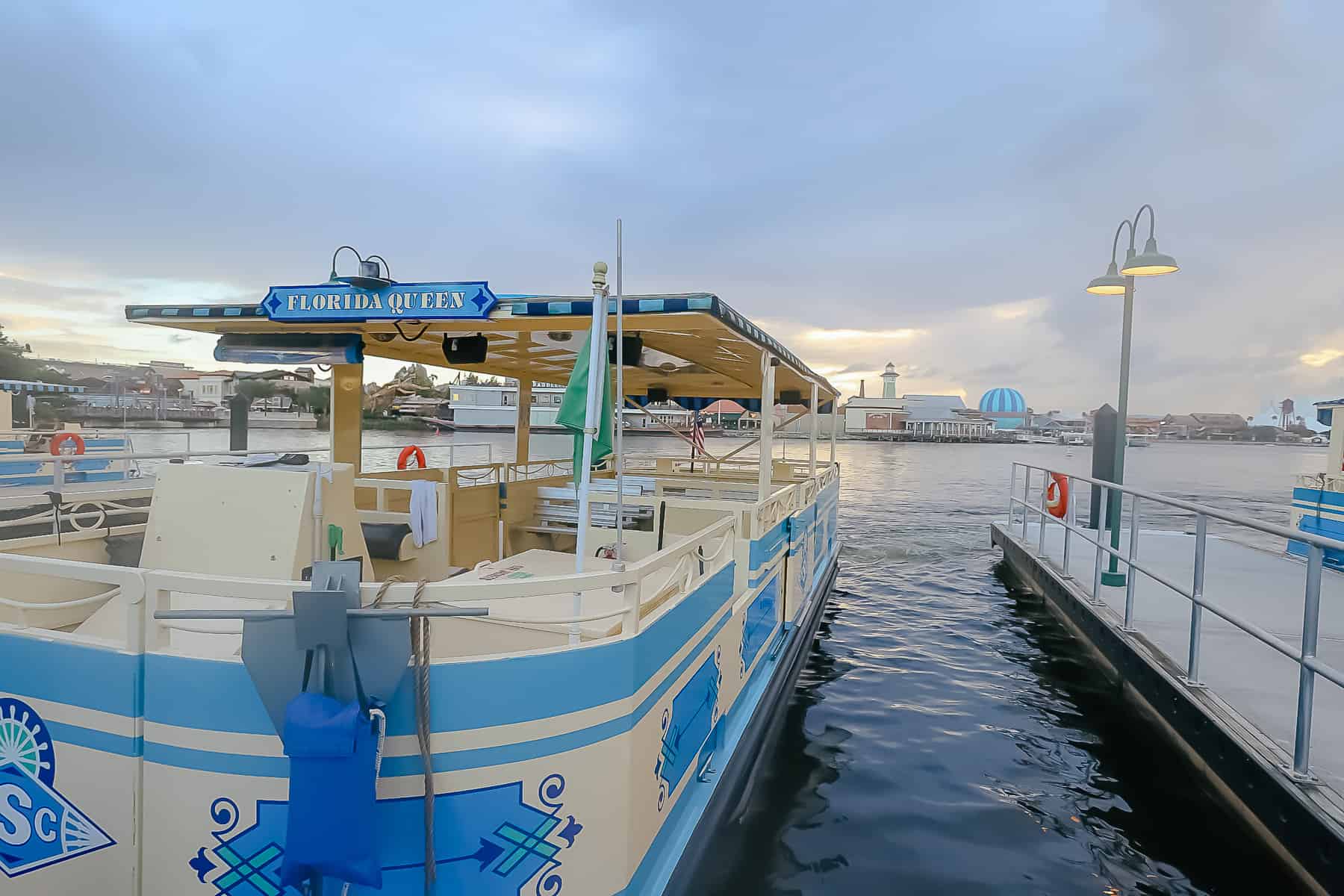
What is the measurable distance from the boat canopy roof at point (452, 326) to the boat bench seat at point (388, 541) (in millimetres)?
1497

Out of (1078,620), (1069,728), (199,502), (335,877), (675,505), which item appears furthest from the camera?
(1078,620)

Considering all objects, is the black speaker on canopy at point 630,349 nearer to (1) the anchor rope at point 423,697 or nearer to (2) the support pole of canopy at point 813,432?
(2) the support pole of canopy at point 813,432

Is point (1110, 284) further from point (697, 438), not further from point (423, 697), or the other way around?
point (423, 697)

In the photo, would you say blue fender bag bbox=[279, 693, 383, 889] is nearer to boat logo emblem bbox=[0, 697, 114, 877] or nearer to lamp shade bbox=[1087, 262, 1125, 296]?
boat logo emblem bbox=[0, 697, 114, 877]

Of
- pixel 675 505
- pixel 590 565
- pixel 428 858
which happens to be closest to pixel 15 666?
pixel 428 858

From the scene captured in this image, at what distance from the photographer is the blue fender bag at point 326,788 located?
2184mm

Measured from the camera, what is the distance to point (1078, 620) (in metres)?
8.19

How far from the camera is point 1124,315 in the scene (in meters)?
8.77

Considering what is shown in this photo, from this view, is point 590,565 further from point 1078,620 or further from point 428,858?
point 1078,620

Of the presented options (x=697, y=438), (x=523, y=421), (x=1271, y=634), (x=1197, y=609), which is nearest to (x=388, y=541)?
(x=523, y=421)

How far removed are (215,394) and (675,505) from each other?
90.3ft

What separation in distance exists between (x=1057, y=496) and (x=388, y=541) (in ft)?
37.1

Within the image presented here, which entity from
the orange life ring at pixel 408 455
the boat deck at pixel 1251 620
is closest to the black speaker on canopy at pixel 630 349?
the orange life ring at pixel 408 455

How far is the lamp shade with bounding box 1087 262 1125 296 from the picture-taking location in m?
9.30
